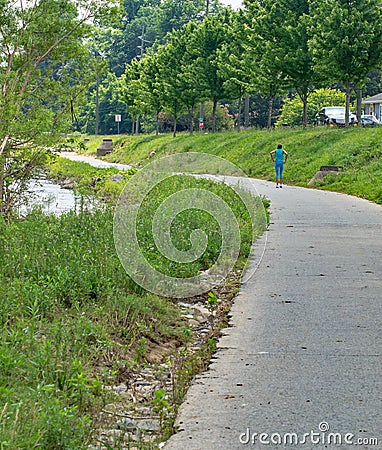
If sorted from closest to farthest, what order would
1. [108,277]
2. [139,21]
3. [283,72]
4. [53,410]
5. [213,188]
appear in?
[53,410], [108,277], [213,188], [283,72], [139,21]

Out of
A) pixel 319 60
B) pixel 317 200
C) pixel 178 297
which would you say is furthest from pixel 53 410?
pixel 319 60

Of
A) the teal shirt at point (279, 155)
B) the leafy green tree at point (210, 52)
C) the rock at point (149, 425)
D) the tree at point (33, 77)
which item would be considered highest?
the leafy green tree at point (210, 52)

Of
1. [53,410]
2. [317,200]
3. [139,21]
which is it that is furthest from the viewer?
[139,21]

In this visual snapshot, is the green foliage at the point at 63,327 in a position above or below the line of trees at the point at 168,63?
below

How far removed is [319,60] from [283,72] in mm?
4945

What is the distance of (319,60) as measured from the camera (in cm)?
3800

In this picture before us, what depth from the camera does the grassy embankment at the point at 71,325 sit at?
16.2 ft

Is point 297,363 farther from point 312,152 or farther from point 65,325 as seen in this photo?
point 312,152

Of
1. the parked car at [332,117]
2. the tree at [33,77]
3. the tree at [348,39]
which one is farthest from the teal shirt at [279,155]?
the parked car at [332,117]

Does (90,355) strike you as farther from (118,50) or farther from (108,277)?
(118,50)

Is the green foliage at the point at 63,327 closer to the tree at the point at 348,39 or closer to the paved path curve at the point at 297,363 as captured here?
the paved path curve at the point at 297,363

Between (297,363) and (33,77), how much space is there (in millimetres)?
11084

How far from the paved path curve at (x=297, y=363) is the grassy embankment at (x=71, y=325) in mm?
394

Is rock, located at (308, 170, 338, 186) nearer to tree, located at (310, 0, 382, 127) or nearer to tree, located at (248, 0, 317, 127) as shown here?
tree, located at (310, 0, 382, 127)
